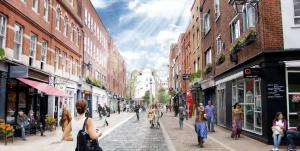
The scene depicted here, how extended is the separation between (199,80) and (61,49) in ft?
43.5

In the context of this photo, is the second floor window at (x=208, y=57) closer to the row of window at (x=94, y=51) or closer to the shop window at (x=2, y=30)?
the row of window at (x=94, y=51)

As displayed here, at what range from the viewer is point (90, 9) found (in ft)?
137

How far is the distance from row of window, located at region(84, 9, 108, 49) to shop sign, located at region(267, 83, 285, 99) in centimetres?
2807

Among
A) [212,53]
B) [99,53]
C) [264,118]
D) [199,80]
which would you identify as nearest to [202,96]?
[199,80]

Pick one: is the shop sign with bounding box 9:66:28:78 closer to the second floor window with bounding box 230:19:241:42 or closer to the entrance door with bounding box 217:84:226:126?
the second floor window with bounding box 230:19:241:42

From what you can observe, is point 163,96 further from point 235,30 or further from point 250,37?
point 250,37

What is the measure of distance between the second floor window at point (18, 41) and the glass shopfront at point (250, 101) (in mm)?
12159

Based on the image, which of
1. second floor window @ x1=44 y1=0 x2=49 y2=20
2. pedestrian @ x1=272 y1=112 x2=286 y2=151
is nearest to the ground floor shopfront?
pedestrian @ x1=272 y1=112 x2=286 y2=151

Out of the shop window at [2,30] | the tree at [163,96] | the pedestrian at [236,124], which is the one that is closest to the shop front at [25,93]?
the shop window at [2,30]

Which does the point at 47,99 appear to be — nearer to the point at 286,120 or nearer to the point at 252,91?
the point at 252,91

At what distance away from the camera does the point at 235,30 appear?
1931cm

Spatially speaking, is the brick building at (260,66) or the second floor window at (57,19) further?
the second floor window at (57,19)

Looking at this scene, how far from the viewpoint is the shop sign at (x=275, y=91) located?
1345 cm

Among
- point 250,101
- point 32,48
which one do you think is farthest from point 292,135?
point 32,48
